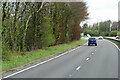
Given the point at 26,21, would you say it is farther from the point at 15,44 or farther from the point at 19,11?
the point at 15,44

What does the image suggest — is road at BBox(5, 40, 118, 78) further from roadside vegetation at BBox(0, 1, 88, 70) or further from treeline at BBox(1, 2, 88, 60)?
treeline at BBox(1, 2, 88, 60)

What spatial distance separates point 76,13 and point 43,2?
21.6 m

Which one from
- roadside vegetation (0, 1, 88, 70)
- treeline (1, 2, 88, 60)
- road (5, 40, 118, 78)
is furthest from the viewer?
treeline (1, 2, 88, 60)

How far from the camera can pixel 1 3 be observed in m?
16.6

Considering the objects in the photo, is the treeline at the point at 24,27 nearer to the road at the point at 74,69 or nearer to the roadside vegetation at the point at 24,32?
the roadside vegetation at the point at 24,32

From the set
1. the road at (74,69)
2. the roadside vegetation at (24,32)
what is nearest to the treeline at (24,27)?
the roadside vegetation at (24,32)

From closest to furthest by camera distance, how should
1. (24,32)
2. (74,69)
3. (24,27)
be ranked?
(74,69) < (24,32) < (24,27)

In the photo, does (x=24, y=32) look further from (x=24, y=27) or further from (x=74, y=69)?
(x=74, y=69)

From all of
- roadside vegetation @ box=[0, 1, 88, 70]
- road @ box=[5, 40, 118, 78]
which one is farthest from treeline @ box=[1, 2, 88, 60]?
road @ box=[5, 40, 118, 78]

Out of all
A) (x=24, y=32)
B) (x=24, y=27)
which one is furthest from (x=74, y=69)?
(x=24, y=27)

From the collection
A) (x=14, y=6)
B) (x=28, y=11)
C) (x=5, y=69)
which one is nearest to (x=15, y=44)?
(x=14, y=6)

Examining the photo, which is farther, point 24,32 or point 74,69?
point 24,32

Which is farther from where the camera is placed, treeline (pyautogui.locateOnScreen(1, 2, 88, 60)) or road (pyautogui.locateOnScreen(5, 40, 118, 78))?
treeline (pyautogui.locateOnScreen(1, 2, 88, 60))

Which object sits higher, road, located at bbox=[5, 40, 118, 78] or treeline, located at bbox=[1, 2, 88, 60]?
treeline, located at bbox=[1, 2, 88, 60]
